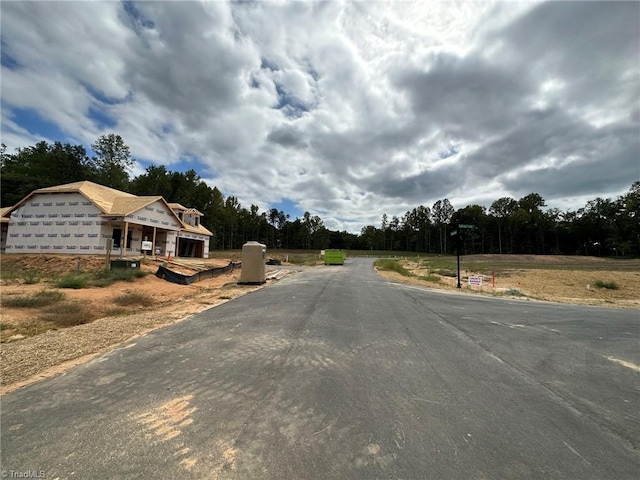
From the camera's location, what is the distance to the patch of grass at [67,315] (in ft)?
25.5

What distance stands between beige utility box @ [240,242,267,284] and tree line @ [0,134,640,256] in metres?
28.8

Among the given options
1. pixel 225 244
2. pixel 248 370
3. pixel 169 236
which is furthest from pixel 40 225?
pixel 225 244

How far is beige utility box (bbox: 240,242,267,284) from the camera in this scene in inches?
671

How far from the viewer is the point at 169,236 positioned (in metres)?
32.3

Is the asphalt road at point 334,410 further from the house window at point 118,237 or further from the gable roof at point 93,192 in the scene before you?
the house window at point 118,237

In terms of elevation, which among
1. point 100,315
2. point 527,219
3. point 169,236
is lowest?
point 100,315

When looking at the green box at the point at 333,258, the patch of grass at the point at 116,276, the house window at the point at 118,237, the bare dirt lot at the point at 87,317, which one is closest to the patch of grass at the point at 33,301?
the bare dirt lot at the point at 87,317

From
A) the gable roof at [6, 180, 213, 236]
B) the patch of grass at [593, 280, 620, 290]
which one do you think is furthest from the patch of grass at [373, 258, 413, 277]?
the gable roof at [6, 180, 213, 236]

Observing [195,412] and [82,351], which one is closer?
[195,412]

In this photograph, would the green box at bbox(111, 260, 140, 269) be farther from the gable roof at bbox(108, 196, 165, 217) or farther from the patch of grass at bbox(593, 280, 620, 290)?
the patch of grass at bbox(593, 280, 620, 290)

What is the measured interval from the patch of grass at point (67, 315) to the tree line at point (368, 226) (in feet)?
122

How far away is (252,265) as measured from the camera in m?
17.1

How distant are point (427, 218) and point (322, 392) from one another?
402ft

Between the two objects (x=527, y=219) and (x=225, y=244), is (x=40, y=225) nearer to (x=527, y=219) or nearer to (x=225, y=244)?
(x=225, y=244)
